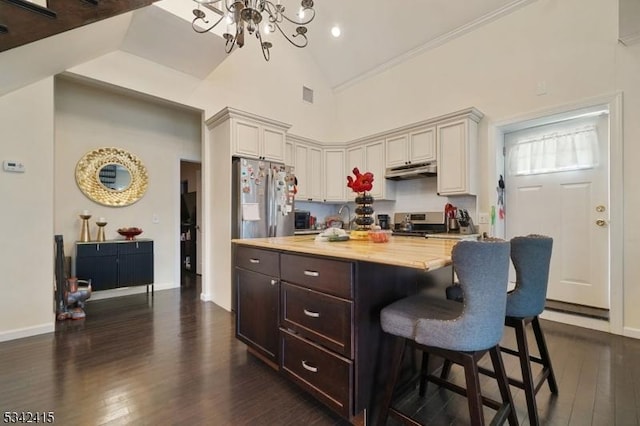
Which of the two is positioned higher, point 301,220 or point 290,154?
point 290,154

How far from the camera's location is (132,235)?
12.8ft

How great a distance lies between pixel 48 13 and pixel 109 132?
9.81ft

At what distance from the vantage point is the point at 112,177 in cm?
396

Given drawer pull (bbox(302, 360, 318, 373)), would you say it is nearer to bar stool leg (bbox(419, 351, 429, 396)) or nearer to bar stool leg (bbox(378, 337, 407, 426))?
bar stool leg (bbox(378, 337, 407, 426))

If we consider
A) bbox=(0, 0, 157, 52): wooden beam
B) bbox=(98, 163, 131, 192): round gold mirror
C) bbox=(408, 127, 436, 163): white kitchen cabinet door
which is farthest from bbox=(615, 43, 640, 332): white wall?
bbox=(98, 163, 131, 192): round gold mirror

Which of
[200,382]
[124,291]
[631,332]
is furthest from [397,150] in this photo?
[124,291]

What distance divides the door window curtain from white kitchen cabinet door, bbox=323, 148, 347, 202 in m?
2.57

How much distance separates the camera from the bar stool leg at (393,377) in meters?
1.35

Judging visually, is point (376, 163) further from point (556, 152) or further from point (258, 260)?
point (258, 260)

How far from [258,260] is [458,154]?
9.67ft

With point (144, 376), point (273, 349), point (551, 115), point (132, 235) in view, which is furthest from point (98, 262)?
point (551, 115)

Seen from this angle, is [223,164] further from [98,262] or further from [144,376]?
[144,376]

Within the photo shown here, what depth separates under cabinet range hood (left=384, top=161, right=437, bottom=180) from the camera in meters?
3.85

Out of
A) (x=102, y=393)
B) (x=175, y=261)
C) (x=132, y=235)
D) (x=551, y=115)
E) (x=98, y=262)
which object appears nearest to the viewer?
(x=102, y=393)
